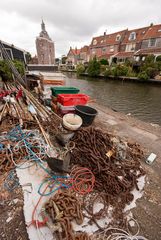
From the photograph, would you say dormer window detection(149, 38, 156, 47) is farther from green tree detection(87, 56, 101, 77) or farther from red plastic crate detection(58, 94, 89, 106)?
red plastic crate detection(58, 94, 89, 106)

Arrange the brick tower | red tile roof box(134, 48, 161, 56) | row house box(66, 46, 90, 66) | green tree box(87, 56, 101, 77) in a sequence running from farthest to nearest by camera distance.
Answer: row house box(66, 46, 90, 66), the brick tower, green tree box(87, 56, 101, 77), red tile roof box(134, 48, 161, 56)

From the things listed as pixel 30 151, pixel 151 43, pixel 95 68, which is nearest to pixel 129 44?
pixel 151 43

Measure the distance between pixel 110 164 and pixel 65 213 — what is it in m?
1.15

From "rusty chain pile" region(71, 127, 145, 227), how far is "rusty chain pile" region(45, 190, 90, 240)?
0.49 m

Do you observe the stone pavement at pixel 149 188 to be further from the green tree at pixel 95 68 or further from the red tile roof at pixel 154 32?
the red tile roof at pixel 154 32

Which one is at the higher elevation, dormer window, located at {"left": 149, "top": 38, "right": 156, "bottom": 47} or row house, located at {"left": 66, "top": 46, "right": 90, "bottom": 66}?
row house, located at {"left": 66, "top": 46, "right": 90, "bottom": 66}

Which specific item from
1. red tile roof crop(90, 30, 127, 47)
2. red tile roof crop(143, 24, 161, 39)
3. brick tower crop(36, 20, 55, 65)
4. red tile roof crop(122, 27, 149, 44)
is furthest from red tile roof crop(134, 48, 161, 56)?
brick tower crop(36, 20, 55, 65)

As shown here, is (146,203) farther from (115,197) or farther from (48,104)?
(48,104)

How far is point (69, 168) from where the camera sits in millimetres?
2246

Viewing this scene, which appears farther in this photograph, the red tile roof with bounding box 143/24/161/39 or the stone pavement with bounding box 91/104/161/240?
the red tile roof with bounding box 143/24/161/39

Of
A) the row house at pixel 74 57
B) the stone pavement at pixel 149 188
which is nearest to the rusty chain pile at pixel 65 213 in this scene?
the stone pavement at pixel 149 188

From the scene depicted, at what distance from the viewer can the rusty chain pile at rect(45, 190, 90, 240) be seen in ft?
Result: 4.31

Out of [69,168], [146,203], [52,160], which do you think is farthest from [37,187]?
[146,203]

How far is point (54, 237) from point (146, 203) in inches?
56.9
